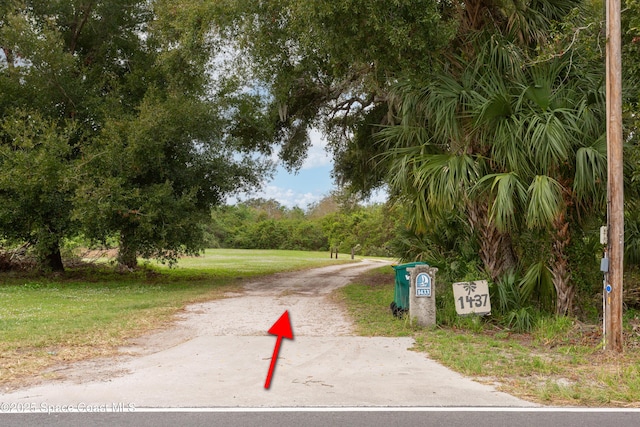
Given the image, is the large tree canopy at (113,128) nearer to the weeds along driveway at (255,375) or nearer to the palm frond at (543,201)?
the weeds along driveway at (255,375)

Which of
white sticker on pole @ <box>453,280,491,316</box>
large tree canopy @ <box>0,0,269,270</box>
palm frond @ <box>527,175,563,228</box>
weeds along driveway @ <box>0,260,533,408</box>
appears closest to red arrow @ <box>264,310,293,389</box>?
weeds along driveway @ <box>0,260,533,408</box>

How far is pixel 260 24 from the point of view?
44.9 feet

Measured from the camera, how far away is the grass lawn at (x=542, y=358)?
5.95m

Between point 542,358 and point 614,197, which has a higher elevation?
point 614,197

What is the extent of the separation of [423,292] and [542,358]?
2.59 metres

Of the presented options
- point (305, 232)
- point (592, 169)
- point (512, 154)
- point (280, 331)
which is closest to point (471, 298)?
point (512, 154)

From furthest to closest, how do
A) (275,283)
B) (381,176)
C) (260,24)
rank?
1. (381,176)
2. (275,283)
3. (260,24)

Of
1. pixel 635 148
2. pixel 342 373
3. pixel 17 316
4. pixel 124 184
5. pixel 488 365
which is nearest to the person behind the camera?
pixel 342 373

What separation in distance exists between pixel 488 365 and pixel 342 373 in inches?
79.6

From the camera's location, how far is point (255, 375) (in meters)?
6.61

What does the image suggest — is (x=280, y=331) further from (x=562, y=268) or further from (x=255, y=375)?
(x=562, y=268)

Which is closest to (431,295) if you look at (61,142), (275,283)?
(275,283)

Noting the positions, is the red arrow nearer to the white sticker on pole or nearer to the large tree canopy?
the white sticker on pole

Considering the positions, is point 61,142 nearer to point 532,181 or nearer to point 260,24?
point 260,24
